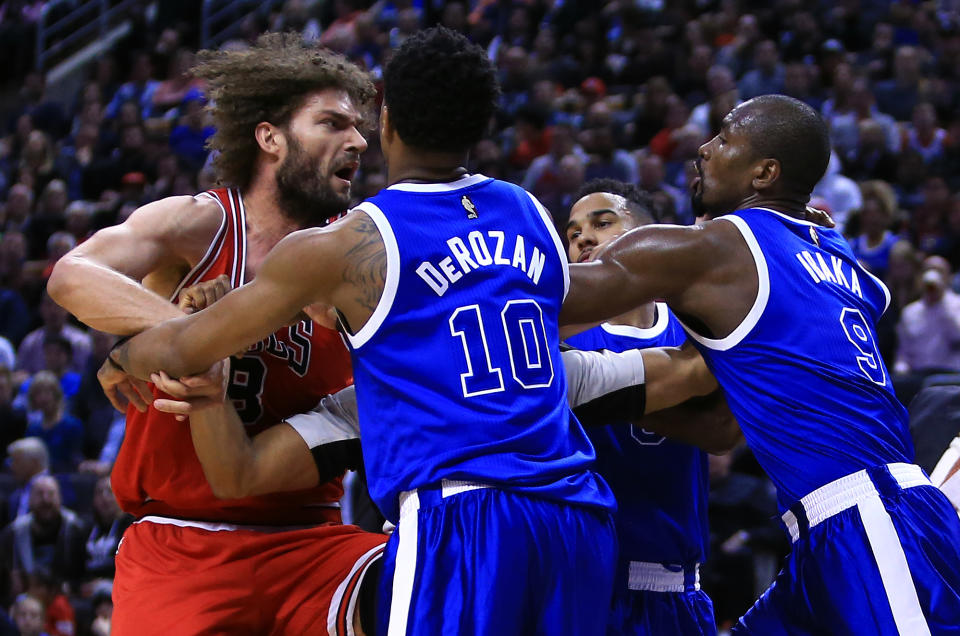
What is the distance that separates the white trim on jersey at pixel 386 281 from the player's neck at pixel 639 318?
135 cm

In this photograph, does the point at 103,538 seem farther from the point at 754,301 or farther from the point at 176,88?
the point at 176,88

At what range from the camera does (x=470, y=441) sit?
2729 millimetres

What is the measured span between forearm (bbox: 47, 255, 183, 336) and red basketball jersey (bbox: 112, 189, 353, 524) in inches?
11.3

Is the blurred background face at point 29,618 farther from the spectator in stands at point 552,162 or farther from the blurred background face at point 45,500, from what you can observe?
the spectator in stands at point 552,162

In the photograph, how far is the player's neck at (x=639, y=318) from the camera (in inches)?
157

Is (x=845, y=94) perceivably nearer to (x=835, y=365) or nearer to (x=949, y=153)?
(x=949, y=153)

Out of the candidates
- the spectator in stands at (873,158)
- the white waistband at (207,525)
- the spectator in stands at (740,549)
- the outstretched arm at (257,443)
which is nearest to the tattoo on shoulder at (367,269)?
the outstretched arm at (257,443)

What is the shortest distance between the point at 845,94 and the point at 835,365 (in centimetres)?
658

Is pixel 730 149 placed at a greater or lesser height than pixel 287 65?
lesser

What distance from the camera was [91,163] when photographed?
42.3 ft

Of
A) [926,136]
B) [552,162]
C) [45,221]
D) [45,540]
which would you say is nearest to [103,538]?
[45,540]

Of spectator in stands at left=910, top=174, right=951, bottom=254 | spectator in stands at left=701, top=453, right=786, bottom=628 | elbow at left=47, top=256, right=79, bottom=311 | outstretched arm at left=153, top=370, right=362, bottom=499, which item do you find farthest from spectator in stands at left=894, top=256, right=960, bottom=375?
elbow at left=47, top=256, right=79, bottom=311

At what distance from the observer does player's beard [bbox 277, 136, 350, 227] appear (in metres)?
3.75

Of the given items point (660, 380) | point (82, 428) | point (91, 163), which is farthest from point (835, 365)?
point (91, 163)
